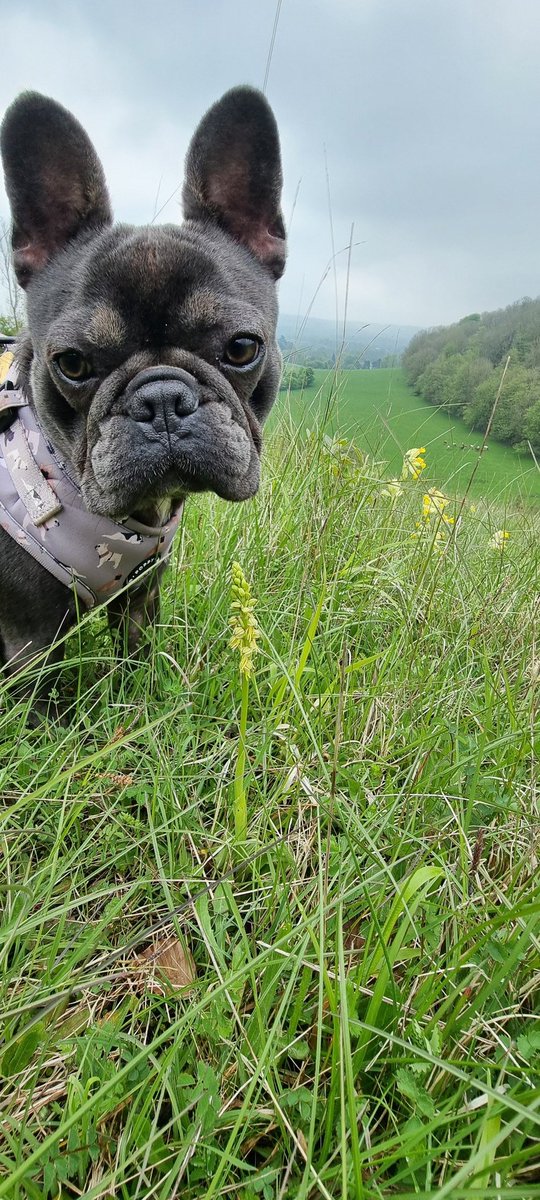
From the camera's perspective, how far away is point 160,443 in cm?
171

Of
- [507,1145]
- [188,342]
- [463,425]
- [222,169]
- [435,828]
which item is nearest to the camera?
[507,1145]

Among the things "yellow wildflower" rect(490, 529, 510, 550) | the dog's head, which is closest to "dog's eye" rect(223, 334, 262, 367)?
the dog's head

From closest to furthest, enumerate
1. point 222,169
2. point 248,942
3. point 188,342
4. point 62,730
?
point 248,942, point 62,730, point 188,342, point 222,169

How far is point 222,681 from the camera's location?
2031 mm

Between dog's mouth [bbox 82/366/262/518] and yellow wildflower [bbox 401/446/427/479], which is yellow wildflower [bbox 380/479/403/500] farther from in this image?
dog's mouth [bbox 82/366/262/518]

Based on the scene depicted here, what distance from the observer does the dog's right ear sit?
193cm

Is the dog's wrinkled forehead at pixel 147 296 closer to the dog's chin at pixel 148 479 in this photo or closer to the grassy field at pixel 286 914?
the dog's chin at pixel 148 479

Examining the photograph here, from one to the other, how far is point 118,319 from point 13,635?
105cm

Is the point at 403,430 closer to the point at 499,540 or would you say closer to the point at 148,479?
the point at 499,540

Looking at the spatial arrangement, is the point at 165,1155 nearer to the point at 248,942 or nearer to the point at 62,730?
the point at 248,942

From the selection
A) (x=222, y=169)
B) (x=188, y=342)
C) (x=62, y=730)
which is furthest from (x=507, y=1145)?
(x=222, y=169)

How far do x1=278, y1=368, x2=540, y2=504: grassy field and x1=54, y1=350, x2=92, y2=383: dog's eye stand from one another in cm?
173

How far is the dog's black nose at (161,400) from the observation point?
1665 mm

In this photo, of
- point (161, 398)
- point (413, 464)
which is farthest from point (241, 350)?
point (413, 464)
